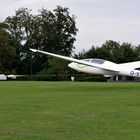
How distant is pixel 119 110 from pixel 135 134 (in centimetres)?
652

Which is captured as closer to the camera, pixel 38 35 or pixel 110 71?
pixel 110 71

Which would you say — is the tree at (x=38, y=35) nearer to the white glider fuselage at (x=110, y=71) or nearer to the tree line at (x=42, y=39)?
the tree line at (x=42, y=39)

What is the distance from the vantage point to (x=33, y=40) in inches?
4966

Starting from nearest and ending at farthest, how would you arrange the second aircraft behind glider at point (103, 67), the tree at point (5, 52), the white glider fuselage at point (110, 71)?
1. the white glider fuselage at point (110, 71)
2. the second aircraft behind glider at point (103, 67)
3. the tree at point (5, 52)

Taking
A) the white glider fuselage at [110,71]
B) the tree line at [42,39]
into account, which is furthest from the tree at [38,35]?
the white glider fuselage at [110,71]

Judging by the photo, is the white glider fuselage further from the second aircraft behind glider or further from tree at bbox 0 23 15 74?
tree at bbox 0 23 15 74

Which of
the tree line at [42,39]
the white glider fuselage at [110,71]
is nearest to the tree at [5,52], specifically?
the tree line at [42,39]

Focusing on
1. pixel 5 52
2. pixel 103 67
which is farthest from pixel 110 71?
pixel 5 52

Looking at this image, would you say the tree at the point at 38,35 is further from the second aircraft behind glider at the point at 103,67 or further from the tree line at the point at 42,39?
the second aircraft behind glider at the point at 103,67

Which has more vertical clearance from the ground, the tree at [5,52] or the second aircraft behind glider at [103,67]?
the tree at [5,52]

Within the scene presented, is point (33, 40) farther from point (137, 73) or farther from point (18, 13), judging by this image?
point (137, 73)

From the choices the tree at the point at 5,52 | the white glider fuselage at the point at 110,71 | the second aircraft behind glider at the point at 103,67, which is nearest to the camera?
the white glider fuselage at the point at 110,71

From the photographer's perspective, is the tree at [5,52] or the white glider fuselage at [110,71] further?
the tree at [5,52]

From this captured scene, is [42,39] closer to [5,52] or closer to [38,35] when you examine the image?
[38,35]
